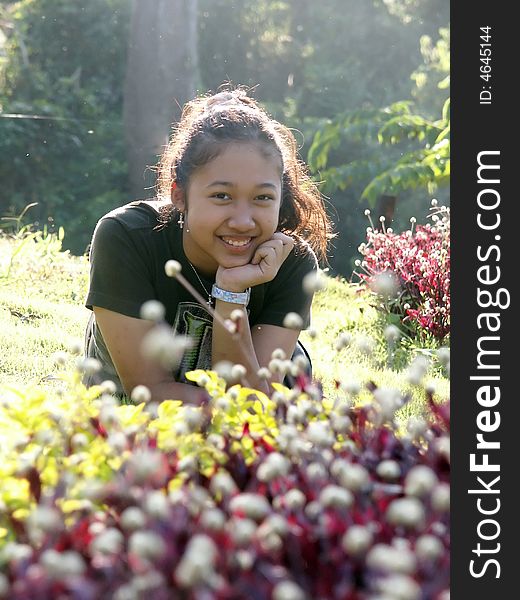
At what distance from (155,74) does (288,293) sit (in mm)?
11984

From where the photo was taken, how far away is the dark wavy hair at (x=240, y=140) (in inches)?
122

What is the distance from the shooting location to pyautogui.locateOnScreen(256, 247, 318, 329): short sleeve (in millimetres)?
3287

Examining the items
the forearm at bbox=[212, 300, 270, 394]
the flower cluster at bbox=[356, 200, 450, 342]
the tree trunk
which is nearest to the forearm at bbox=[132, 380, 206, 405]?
the forearm at bbox=[212, 300, 270, 394]

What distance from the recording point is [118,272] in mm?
3168

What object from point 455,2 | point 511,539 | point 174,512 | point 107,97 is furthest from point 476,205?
point 107,97

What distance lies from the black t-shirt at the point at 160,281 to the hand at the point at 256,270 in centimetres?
25

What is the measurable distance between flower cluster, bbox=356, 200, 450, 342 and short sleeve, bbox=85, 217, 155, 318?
8.68 ft

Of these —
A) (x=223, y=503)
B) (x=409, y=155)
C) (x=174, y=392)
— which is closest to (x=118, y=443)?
(x=223, y=503)

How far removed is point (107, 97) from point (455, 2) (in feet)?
54.8

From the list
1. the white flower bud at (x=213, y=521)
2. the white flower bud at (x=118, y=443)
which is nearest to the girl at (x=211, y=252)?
the white flower bud at (x=118, y=443)

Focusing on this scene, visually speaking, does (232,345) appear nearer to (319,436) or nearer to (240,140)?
(240,140)

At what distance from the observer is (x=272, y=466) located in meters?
1.50

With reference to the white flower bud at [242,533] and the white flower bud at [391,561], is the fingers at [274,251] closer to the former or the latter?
the white flower bud at [242,533]

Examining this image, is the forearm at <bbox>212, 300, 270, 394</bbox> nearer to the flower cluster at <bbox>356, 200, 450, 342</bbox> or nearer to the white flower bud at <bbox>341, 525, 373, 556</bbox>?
the white flower bud at <bbox>341, 525, 373, 556</bbox>
